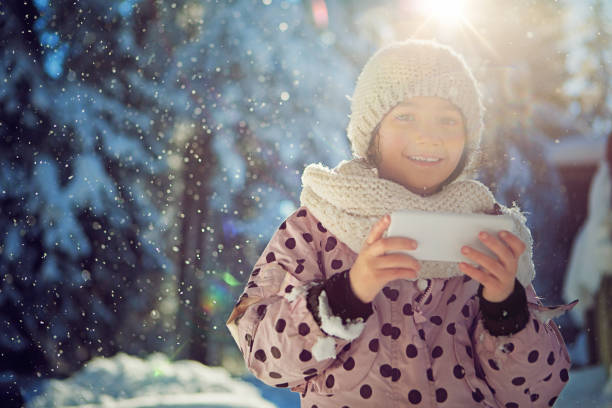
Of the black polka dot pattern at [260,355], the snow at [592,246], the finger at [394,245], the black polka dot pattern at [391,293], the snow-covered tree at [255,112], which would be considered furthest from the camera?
the snow at [592,246]

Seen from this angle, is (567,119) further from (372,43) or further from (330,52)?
(330,52)

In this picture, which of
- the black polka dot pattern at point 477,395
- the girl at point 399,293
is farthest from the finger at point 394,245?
the black polka dot pattern at point 477,395

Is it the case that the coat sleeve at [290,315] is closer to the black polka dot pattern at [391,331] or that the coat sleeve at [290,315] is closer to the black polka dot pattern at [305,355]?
the black polka dot pattern at [305,355]

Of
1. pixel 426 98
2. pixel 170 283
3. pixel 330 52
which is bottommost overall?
pixel 170 283

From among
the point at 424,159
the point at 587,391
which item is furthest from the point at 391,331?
the point at 587,391

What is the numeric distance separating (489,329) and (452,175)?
0.52m

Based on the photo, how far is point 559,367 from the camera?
113cm

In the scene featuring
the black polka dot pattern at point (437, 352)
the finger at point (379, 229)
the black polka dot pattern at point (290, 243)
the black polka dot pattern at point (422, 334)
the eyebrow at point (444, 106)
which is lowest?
the black polka dot pattern at point (437, 352)

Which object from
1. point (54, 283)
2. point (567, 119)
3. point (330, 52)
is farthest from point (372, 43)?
point (54, 283)

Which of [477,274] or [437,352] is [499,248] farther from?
[437,352]

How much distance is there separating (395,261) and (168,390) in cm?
298

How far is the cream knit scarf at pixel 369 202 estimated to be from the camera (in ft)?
3.82

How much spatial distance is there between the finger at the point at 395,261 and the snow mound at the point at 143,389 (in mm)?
1935

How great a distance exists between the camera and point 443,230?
96 cm
